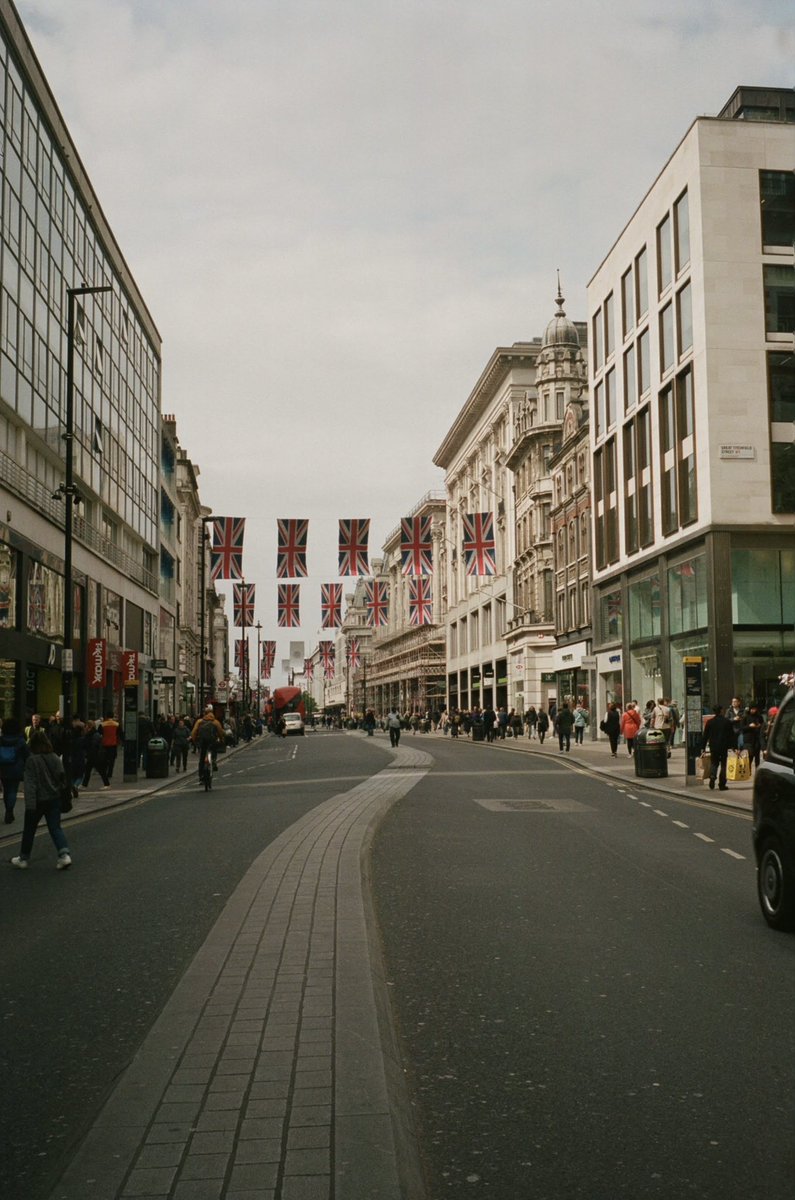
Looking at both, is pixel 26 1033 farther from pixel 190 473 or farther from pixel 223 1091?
pixel 190 473

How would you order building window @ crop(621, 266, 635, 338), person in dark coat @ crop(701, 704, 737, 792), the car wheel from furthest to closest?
building window @ crop(621, 266, 635, 338) → person in dark coat @ crop(701, 704, 737, 792) → the car wheel

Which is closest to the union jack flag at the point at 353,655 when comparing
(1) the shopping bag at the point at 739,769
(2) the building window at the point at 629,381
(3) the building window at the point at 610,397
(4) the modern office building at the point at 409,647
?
(4) the modern office building at the point at 409,647

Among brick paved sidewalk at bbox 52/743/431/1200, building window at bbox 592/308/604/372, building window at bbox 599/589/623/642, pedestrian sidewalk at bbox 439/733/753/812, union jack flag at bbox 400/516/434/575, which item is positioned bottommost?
pedestrian sidewalk at bbox 439/733/753/812

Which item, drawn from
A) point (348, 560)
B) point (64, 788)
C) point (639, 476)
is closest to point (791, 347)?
point (639, 476)

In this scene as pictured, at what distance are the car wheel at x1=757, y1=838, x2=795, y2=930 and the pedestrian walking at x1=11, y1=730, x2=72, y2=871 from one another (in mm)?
7334

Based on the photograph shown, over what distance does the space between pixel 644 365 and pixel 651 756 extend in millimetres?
25067

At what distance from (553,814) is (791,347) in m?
28.2

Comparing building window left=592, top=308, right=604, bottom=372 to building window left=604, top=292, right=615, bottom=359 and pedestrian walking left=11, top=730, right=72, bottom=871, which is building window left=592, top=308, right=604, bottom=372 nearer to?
building window left=604, top=292, right=615, bottom=359

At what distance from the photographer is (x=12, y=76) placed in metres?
34.7

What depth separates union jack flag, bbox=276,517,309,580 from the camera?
40.4m

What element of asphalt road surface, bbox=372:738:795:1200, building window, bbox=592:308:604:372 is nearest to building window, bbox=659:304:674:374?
building window, bbox=592:308:604:372

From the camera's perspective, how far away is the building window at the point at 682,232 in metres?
43.2

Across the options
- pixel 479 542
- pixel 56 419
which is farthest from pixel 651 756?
pixel 479 542

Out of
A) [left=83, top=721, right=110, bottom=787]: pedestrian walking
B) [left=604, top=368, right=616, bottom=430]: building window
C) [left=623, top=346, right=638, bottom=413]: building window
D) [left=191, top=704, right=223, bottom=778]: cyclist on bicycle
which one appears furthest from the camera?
[left=604, top=368, right=616, bottom=430]: building window
